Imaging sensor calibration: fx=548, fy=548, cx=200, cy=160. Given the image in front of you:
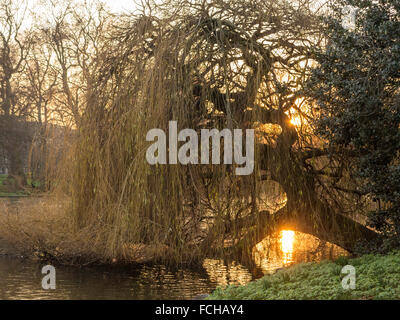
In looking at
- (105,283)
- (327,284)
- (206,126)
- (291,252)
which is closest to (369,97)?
(206,126)

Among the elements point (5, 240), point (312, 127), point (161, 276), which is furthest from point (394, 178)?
point (5, 240)

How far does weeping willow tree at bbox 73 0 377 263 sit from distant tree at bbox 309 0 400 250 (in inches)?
28.2

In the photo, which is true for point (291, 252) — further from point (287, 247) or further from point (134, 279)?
point (134, 279)

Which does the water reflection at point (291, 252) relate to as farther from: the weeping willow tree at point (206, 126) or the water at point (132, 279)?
the weeping willow tree at point (206, 126)

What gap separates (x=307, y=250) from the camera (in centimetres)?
1184

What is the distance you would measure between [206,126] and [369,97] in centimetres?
246

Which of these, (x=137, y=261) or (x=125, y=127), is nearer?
(x=125, y=127)

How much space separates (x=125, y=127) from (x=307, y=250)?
213 inches

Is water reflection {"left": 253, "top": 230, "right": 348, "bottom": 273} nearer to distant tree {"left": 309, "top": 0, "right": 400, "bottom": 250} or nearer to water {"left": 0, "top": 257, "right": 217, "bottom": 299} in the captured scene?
water {"left": 0, "top": 257, "right": 217, "bottom": 299}

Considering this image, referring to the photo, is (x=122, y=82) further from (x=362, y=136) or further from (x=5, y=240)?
(x=5, y=240)

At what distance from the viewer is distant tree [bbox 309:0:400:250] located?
7.67 metres

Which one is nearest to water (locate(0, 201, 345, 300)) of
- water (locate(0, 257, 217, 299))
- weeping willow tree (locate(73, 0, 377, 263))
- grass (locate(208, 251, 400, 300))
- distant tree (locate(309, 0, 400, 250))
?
water (locate(0, 257, 217, 299))

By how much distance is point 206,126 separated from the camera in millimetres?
8555
